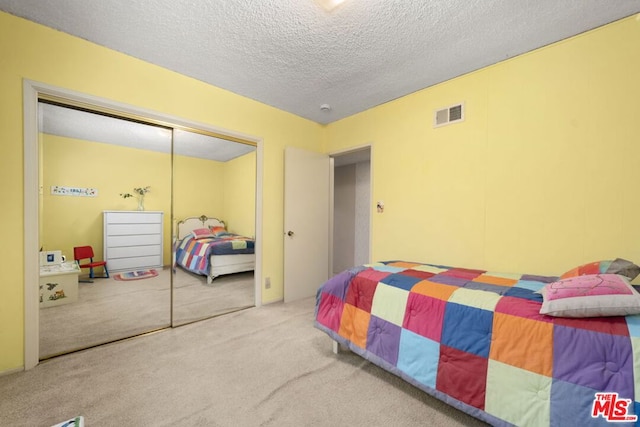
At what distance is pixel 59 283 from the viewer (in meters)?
2.53

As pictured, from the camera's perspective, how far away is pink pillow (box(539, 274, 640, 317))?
3.39ft

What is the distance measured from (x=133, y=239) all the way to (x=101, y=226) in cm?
44

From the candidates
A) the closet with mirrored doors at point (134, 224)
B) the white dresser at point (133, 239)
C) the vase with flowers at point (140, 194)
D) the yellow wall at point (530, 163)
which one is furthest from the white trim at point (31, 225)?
the yellow wall at point (530, 163)

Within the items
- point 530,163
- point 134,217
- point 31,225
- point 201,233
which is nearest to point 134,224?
point 134,217

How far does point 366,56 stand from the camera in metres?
2.18

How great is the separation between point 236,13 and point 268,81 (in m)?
0.89

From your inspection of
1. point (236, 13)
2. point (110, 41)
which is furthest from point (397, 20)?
point (110, 41)

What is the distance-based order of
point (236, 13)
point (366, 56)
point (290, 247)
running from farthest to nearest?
point (290, 247) < point (366, 56) < point (236, 13)

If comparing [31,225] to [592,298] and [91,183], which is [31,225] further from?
[592,298]

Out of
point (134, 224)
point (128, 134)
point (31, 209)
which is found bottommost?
point (134, 224)

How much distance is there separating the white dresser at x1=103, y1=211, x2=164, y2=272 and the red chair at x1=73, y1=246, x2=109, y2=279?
0.08 m

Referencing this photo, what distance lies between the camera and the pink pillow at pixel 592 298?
1034mm

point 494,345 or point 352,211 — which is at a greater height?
point 352,211

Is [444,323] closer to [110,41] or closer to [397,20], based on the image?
[397,20]
